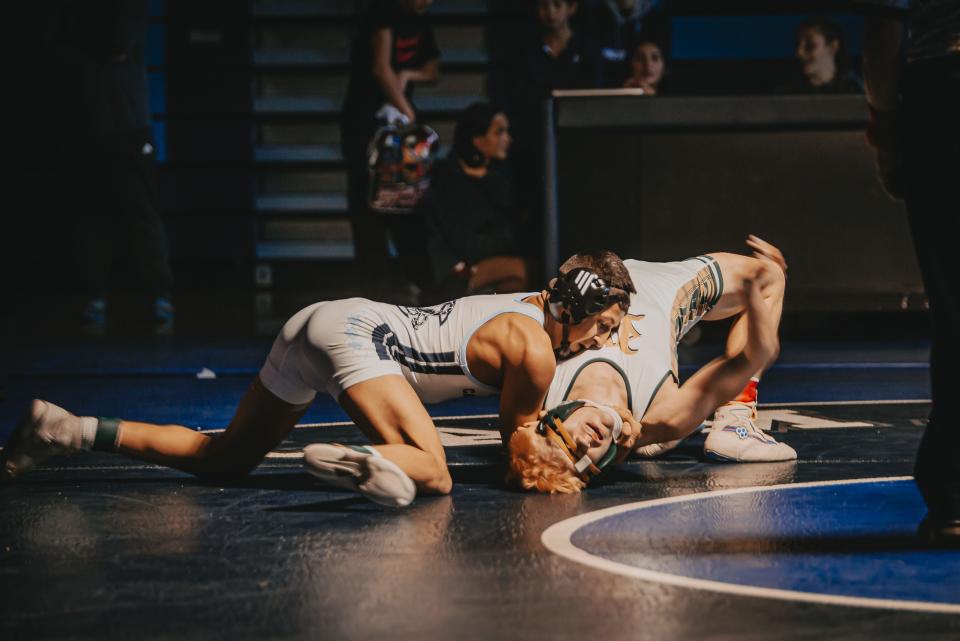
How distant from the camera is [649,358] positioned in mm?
4883

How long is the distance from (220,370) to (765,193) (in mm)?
3589

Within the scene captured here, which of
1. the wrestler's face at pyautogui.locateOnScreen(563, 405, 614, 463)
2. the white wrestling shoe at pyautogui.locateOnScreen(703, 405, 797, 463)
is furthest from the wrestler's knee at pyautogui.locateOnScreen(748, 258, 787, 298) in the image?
the wrestler's face at pyautogui.locateOnScreen(563, 405, 614, 463)

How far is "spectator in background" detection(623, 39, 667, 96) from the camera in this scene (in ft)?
31.4

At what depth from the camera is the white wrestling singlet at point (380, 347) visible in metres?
4.58

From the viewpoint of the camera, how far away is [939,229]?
3674 millimetres

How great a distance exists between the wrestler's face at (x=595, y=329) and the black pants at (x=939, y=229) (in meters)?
1.19

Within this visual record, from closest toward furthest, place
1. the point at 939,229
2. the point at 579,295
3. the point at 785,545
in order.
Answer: the point at 939,229
the point at 785,545
the point at 579,295

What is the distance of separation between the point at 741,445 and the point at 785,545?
54.5 inches

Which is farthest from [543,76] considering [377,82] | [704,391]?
[704,391]

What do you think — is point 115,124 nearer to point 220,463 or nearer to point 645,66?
point 645,66

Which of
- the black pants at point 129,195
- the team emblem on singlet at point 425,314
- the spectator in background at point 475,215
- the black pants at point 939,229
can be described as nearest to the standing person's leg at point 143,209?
the black pants at point 129,195

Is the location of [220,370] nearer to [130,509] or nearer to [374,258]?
[374,258]

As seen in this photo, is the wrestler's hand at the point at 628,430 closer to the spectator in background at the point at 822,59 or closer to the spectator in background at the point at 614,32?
the spectator in background at the point at 822,59

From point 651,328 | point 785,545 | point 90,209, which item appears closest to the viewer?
point 785,545
